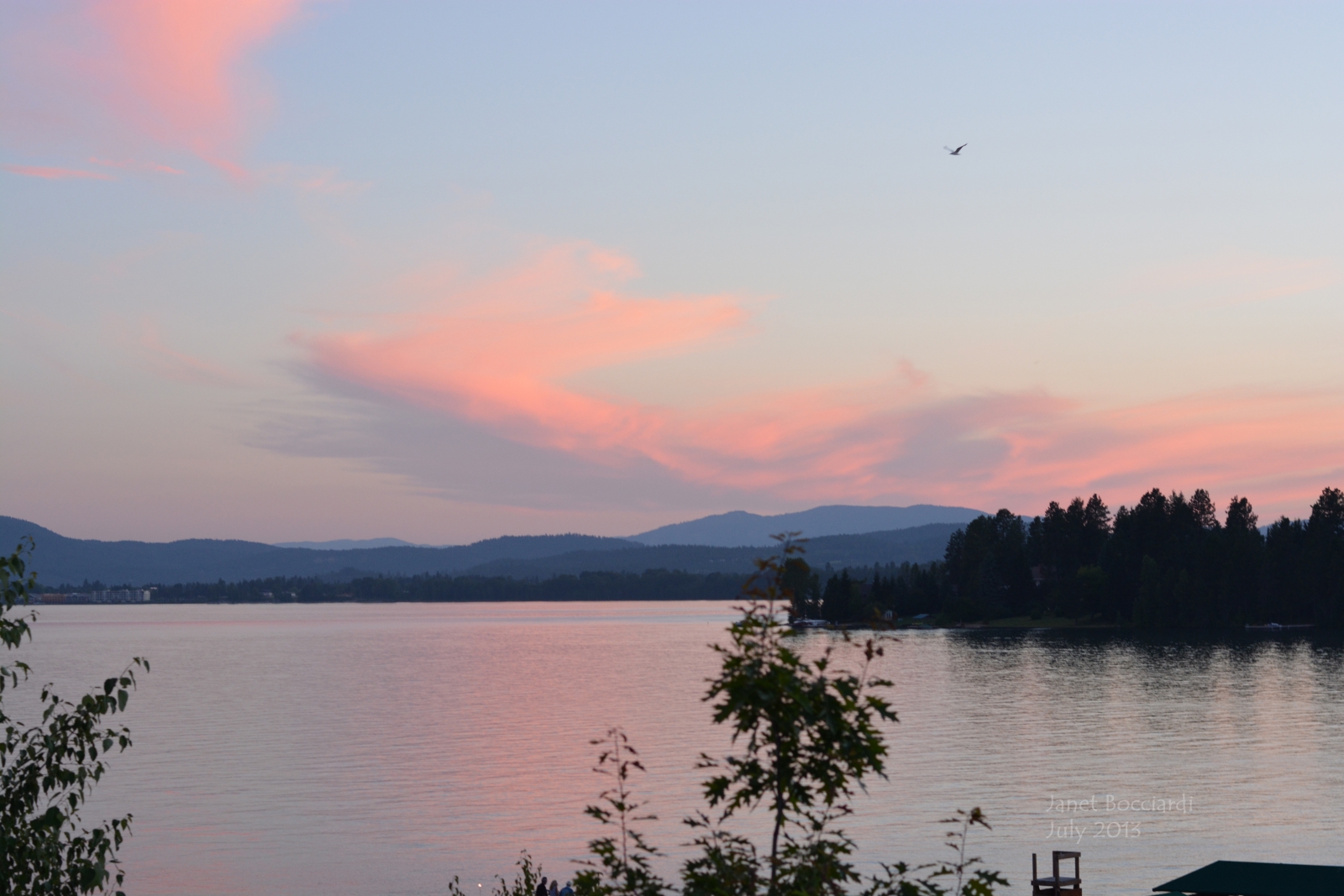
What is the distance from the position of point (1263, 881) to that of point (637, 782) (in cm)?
4435

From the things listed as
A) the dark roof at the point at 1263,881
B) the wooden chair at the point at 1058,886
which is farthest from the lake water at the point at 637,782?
the dark roof at the point at 1263,881

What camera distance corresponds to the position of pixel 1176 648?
17888 centimetres

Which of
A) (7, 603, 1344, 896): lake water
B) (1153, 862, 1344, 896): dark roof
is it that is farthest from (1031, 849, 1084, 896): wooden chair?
(7, 603, 1344, 896): lake water

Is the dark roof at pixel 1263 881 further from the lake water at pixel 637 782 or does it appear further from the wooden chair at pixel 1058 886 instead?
the lake water at pixel 637 782

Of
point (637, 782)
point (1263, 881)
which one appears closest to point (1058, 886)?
point (1263, 881)

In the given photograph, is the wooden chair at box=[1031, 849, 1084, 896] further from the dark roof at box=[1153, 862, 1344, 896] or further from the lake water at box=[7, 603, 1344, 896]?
the lake water at box=[7, 603, 1344, 896]

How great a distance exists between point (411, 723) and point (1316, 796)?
64.6m

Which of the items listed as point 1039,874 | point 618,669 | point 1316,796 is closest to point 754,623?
point 1039,874

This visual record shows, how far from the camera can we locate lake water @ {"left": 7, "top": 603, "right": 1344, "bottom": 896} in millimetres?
53000

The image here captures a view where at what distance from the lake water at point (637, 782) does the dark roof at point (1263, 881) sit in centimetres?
1637

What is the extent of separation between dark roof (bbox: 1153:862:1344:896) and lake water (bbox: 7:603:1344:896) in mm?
16371

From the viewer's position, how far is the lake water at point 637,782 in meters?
53.0

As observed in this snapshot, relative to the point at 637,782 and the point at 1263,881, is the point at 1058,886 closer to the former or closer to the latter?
the point at 1263,881

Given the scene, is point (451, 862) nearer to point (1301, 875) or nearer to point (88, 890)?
point (1301, 875)
